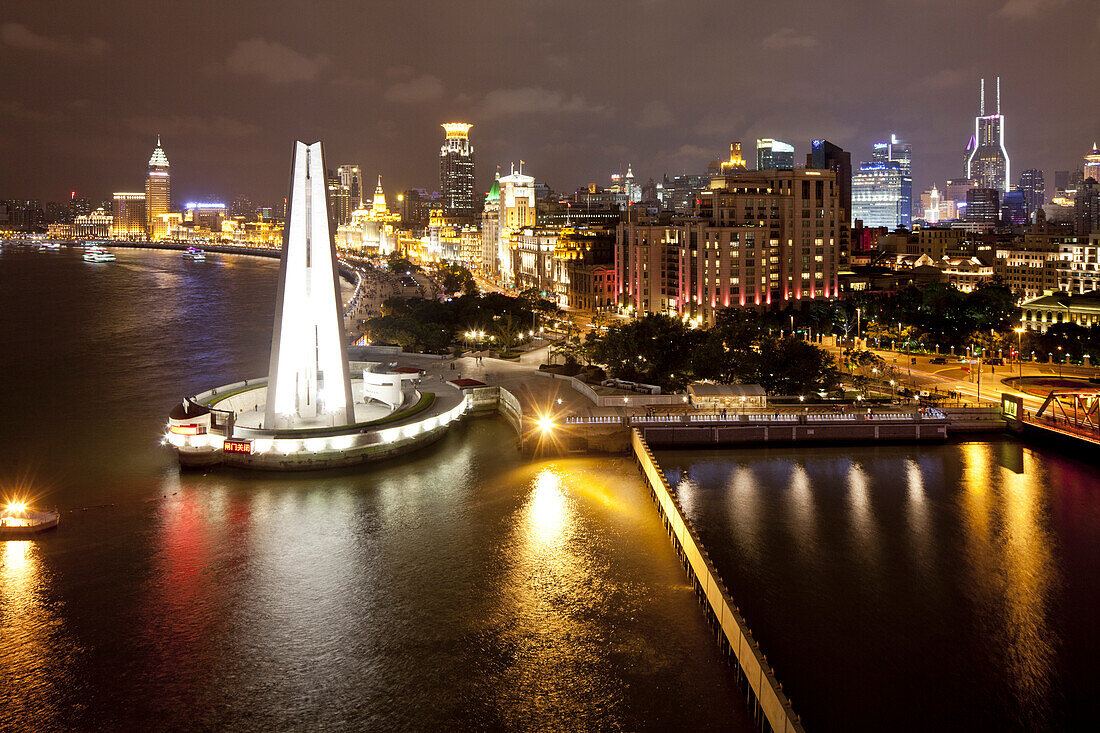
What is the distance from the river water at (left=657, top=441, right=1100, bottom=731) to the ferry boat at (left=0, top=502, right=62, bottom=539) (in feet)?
67.5

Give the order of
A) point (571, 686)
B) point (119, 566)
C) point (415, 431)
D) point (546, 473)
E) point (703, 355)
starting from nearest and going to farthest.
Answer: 1. point (571, 686)
2. point (119, 566)
3. point (546, 473)
4. point (415, 431)
5. point (703, 355)

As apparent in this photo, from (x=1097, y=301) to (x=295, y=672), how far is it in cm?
7552

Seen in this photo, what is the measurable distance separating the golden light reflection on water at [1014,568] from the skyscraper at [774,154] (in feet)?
426

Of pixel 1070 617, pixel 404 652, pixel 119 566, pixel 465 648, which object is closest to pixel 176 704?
pixel 404 652

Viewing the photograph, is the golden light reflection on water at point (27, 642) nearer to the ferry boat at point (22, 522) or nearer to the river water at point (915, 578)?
the ferry boat at point (22, 522)

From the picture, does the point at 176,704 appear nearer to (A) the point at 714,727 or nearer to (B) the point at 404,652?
(B) the point at 404,652

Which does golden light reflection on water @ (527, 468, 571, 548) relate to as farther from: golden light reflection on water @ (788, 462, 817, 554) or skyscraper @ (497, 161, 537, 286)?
skyscraper @ (497, 161, 537, 286)

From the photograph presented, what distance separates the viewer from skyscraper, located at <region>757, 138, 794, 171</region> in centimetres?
15462

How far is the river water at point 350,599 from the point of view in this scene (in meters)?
17.4

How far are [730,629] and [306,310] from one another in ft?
72.9

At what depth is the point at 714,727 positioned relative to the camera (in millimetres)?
16547

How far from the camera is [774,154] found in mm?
156625

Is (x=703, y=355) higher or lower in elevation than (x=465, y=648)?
higher

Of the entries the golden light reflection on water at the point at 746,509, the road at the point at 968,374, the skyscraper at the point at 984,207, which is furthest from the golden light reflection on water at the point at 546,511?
the skyscraper at the point at 984,207
